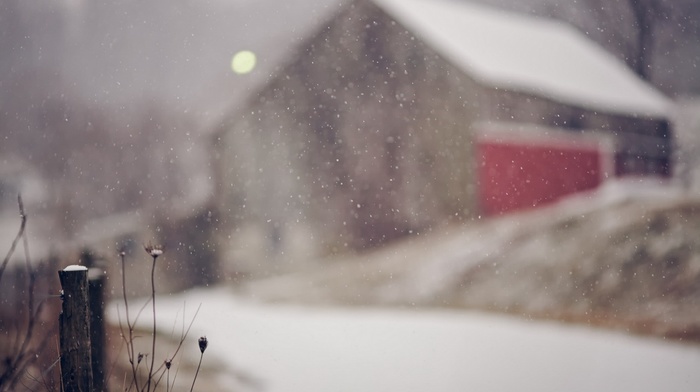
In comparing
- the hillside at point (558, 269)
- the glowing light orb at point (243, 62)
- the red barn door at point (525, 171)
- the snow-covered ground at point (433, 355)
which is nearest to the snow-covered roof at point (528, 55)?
the red barn door at point (525, 171)

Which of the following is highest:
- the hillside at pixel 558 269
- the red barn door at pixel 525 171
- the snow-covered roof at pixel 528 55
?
the snow-covered roof at pixel 528 55

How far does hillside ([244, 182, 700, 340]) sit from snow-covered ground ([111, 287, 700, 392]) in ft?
1.45

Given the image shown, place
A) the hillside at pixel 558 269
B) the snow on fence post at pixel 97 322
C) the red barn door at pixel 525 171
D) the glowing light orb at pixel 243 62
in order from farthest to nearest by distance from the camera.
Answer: the glowing light orb at pixel 243 62 < the red barn door at pixel 525 171 < the hillside at pixel 558 269 < the snow on fence post at pixel 97 322

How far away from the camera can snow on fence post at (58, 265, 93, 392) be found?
8.25 ft

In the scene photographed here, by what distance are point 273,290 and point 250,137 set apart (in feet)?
11.7

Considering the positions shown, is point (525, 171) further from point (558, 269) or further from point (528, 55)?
point (528, 55)

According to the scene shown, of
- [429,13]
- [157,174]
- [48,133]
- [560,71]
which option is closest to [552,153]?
[560,71]

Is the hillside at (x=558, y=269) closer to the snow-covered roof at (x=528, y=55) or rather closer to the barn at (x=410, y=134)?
the barn at (x=410, y=134)

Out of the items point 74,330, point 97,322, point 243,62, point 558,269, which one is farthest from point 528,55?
point 74,330

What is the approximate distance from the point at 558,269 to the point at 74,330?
612 centimetres

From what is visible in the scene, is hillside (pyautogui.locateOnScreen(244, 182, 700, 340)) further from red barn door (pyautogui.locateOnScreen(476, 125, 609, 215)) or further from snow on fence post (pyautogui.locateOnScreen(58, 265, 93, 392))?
snow on fence post (pyautogui.locateOnScreen(58, 265, 93, 392))

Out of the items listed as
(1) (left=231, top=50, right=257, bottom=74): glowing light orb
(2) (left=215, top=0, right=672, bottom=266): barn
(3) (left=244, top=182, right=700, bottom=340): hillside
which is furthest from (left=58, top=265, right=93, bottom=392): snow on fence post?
(1) (left=231, top=50, right=257, bottom=74): glowing light orb

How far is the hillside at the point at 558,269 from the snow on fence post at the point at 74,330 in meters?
4.78

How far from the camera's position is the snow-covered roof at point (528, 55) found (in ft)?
33.2
